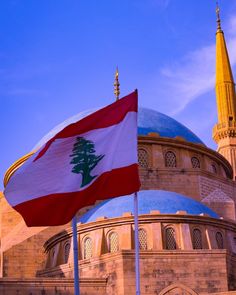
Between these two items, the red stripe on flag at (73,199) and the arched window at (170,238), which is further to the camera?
the arched window at (170,238)

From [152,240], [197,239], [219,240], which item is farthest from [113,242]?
[219,240]

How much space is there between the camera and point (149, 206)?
25.0 meters

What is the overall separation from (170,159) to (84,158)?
1923cm

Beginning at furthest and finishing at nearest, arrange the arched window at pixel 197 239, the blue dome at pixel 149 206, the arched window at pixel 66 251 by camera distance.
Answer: the arched window at pixel 66 251 < the blue dome at pixel 149 206 < the arched window at pixel 197 239

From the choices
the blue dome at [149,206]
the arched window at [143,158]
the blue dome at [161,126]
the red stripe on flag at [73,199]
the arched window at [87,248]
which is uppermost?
the blue dome at [161,126]

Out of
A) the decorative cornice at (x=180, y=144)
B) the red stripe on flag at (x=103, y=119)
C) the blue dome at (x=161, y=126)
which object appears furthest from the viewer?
the blue dome at (x=161, y=126)

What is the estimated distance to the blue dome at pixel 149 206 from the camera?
982 inches

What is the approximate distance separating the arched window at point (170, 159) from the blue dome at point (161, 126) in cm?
109

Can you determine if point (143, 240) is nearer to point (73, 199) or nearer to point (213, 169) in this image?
point (213, 169)

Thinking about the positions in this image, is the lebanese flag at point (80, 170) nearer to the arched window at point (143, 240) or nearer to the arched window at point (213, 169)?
the arched window at point (143, 240)

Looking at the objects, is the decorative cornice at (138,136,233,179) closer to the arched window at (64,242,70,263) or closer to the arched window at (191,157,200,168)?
the arched window at (191,157,200,168)

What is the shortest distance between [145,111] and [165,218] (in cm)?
1085

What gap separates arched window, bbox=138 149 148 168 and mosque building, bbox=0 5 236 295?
0.14ft

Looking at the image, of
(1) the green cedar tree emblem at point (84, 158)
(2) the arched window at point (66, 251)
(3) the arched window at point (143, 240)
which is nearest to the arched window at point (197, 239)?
(3) the arched window at point (143, 240)
